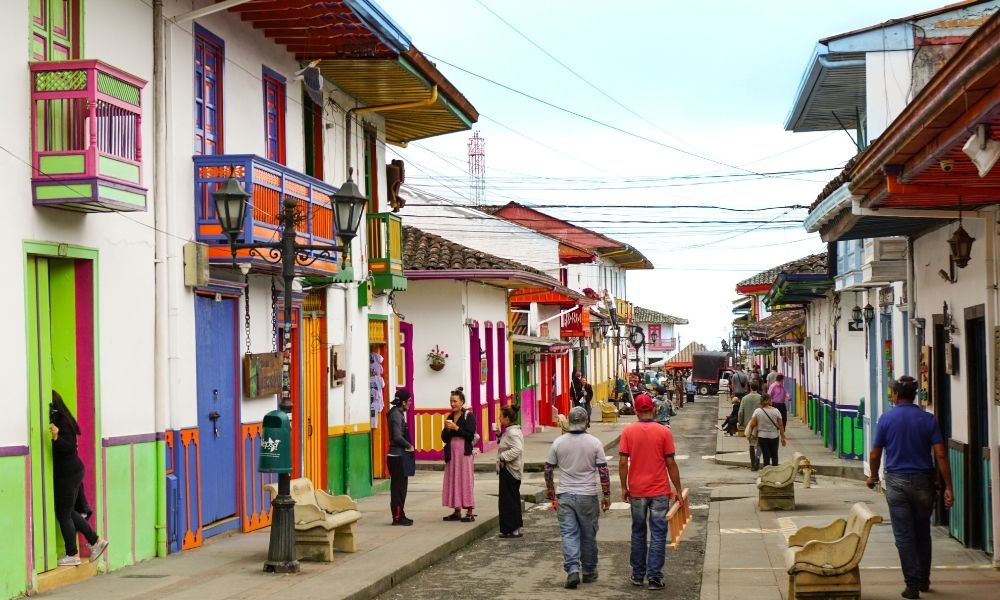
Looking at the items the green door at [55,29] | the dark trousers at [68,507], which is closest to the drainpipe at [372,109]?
the green door at [55,29]

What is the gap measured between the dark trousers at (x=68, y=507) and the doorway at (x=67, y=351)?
0.24 ft

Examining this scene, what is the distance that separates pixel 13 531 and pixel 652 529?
5362 millimetres

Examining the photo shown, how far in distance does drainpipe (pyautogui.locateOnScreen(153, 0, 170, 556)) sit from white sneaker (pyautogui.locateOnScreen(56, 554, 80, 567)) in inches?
68.3

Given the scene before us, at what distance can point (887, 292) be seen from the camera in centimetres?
2003

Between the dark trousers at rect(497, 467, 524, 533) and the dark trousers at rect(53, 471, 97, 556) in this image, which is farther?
the dark trousers at rect(497, 467, 524, 533)

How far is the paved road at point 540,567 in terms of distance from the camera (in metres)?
12.3

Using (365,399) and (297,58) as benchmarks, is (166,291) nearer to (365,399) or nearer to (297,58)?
(297,58)

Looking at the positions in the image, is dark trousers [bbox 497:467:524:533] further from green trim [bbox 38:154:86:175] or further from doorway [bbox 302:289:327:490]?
green trim [bbox 38:154:86:175]

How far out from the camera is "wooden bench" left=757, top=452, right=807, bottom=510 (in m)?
18.0

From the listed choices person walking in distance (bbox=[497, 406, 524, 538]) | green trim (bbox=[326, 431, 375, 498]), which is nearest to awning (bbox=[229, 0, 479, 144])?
person walking in distance (bbox=[497, 406, 524, 538])

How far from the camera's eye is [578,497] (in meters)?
12.5

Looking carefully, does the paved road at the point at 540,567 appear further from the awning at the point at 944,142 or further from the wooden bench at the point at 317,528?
the awning at the point at 944,142

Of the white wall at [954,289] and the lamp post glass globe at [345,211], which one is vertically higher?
the lamp post glass globe at [345,211]

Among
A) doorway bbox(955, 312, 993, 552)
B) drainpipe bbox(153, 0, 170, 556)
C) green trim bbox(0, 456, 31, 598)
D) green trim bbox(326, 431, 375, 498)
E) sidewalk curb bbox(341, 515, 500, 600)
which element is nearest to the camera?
green trim bbox(0, 456, 31, 598)
